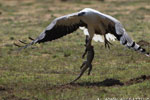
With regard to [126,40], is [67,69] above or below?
below

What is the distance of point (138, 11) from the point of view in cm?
2488

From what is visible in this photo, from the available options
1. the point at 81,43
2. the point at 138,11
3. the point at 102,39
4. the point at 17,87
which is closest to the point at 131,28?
the point at 81,43

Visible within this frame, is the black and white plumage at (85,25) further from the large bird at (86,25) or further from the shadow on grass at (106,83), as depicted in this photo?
the shadow on grass at (106,83)

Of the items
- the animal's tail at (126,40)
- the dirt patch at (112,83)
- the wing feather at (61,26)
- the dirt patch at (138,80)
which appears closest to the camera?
the animal's tail at (126,40)

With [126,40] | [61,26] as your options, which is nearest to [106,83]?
[126,40]

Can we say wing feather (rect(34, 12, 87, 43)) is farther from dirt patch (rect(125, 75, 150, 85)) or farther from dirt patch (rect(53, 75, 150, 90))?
dirt patch (rect(125, 75, 150, 85))

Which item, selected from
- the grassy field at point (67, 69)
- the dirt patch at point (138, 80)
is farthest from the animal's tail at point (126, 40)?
the dirt patch at point (138, 80)

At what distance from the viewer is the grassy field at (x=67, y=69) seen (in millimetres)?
8117

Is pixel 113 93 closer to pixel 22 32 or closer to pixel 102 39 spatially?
pixel 102 39

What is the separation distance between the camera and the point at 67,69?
36.7 feet

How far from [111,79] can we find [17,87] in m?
1.95

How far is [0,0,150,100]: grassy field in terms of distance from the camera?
8117mm

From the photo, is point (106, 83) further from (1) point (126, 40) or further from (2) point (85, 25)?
(2) point (85, 25)

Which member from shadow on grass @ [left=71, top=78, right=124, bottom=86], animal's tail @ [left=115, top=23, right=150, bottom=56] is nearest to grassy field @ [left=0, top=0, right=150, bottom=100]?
shadow on grass @ [left=71, top=78, right=124, bottom=86]
